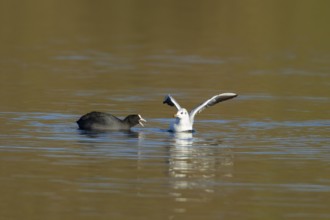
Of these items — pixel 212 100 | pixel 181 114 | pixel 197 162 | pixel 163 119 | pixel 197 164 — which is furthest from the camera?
pixel 163 119

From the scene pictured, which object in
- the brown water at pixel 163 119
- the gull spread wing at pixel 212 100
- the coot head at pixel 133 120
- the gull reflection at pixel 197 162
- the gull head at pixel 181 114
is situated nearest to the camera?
the brown water at pixel 163 119

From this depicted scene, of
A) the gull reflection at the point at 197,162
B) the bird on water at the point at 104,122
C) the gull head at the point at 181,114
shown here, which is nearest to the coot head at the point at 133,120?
the bird on water at the point at 104,122

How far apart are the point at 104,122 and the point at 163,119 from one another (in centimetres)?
197

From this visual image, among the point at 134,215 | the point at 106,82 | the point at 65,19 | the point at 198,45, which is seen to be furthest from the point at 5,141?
the point at 65,19

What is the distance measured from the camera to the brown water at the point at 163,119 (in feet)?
48.3

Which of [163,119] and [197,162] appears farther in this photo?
[163,119]

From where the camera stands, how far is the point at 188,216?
13.7m

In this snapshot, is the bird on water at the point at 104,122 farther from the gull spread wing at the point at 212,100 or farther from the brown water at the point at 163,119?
the gull spread wing at the point at 212,100

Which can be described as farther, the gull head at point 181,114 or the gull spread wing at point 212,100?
the gull spread wing at point 212,100

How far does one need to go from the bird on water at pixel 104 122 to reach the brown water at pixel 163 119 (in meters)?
0.20

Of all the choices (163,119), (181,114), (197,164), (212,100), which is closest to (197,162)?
(197,164)

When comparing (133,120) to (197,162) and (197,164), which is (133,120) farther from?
(197,164)

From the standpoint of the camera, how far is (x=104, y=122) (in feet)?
68.7

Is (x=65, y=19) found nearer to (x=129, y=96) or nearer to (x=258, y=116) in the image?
(x=129, y=96)
